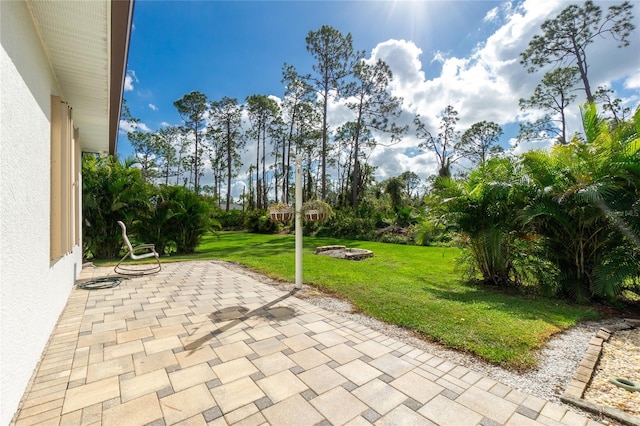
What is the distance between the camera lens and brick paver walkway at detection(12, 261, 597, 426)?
1770 millimetres

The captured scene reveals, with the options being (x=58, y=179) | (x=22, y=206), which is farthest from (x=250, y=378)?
(x=58, y=179)

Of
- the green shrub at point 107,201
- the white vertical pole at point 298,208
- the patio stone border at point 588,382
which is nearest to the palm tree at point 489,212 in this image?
the patio stone border at point 588,382

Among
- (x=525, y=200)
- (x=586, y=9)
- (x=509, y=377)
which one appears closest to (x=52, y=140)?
(x=509, y=377)

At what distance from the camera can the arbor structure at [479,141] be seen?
25969mm

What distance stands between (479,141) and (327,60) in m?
16.6

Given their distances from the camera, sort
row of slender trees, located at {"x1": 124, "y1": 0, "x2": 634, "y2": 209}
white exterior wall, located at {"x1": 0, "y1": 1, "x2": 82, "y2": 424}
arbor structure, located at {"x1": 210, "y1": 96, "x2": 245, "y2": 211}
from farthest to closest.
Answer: arbor structure, located at {"x1": 210, "y1": 96, "x2": 245, "y2": 211} < row of slender trees, located at {"x1": 124, "y1": 0, "x2": 634, "y2": 209} < white exterior wall, located at {"x1": 0, "y1": 1, "x2": 82, "y2": 424}

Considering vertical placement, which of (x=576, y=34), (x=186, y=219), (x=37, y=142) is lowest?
(x=186, y=219)

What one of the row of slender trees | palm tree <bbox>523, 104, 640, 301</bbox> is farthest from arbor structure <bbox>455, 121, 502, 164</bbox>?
palm tree <bbox>523, 104, 640, 301</bbox>

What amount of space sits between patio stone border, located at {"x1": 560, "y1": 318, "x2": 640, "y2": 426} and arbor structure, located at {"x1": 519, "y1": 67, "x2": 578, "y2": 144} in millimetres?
19825

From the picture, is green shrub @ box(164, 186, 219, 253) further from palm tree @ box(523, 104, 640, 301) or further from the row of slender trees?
palm tree @ box(523, 104, 640, 301)

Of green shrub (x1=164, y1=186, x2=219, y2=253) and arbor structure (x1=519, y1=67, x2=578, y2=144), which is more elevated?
arbor structure (x1=519, y1=67, x2=578, y2=144)

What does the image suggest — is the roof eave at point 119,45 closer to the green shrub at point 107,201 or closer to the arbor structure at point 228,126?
the green shrub at point 107,201

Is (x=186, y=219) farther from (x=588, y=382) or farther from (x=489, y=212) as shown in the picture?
(x=588, y=382)

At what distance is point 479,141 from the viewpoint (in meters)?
26.4
